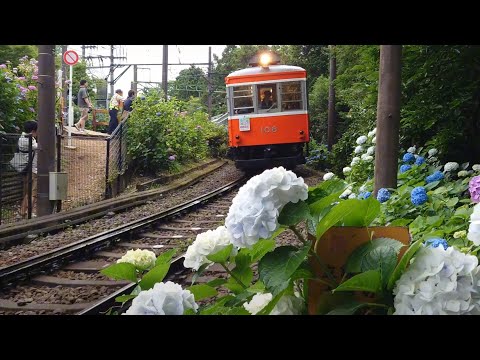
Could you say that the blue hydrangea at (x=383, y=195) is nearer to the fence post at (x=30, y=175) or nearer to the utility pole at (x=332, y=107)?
the utility pole at (x=332, y=107)

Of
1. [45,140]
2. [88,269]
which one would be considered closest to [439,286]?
[88,269]

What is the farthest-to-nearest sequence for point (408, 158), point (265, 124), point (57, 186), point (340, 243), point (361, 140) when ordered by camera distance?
point (265, 124) → point (57, 186) → point (361, 140) → point (408, 158) → point (340, 243)

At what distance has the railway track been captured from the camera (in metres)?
2.09

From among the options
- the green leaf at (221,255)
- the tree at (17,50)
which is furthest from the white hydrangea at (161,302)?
the tree at (17,50)

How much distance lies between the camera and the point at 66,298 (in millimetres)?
2215

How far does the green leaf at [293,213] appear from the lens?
713 millimetres

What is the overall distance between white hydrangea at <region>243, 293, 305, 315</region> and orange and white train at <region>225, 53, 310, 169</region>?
3.11 meters

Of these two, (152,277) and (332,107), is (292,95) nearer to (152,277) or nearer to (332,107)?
(332,107)

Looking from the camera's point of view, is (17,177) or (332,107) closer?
(332,107)

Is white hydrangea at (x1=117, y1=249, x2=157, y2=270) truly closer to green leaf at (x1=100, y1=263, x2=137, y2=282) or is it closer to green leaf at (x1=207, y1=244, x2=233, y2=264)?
green leaf at (x1=100, y1=263, x2=137, y2=282)

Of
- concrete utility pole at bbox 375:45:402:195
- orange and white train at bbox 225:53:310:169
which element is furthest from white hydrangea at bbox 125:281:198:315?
orange and white train at bbox 225:53:310:169

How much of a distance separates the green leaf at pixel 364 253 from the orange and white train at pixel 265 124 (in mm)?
3135

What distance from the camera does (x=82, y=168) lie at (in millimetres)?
5055

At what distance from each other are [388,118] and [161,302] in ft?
6.27
